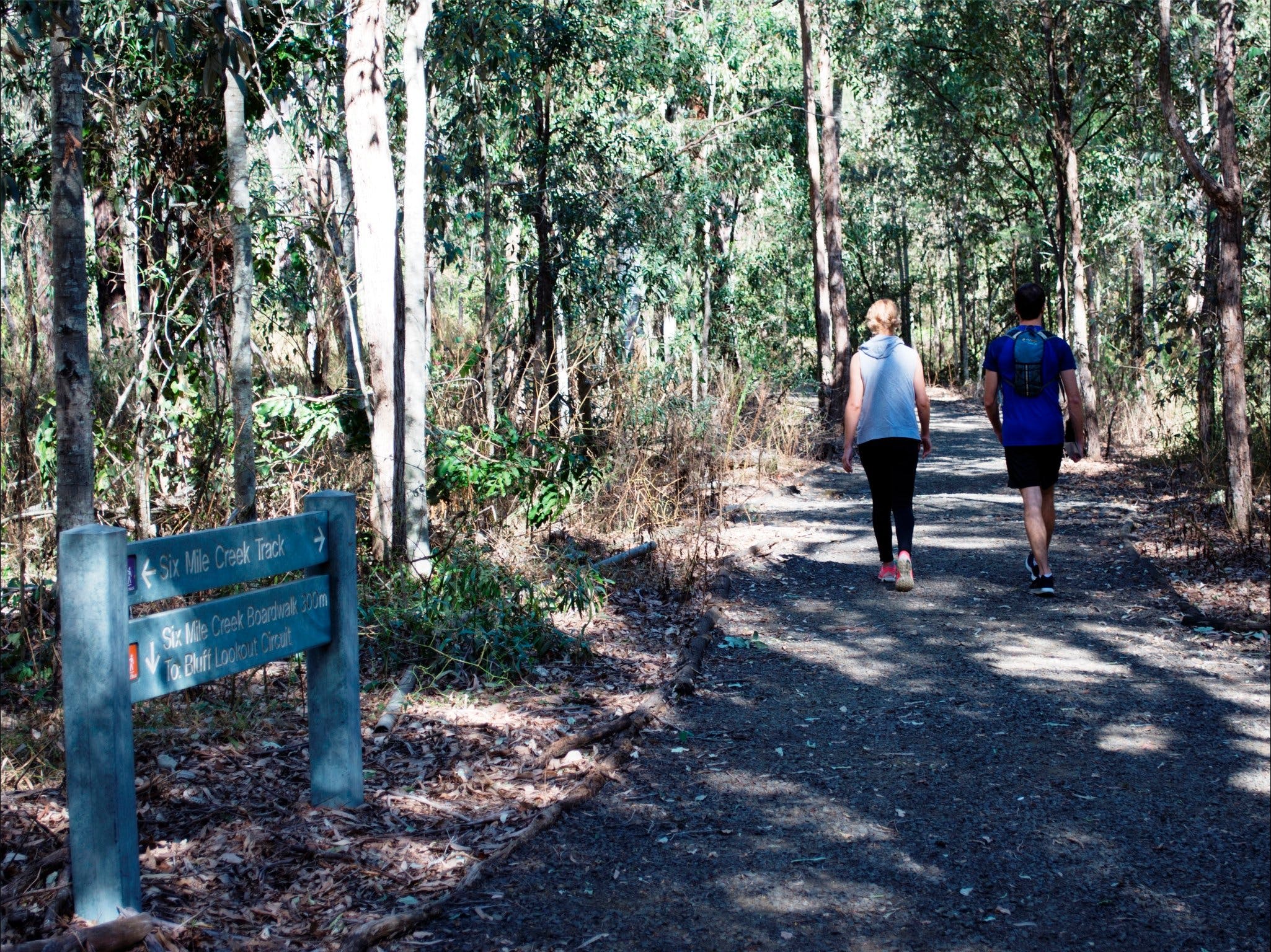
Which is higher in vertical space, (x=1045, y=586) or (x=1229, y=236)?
(x=1229, y=236)

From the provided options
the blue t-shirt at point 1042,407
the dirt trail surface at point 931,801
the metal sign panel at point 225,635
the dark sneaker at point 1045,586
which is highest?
the blue t-shirt at point 1042,407

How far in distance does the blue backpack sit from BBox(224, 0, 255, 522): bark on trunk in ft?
16.3

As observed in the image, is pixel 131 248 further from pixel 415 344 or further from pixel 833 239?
pixel 833 239

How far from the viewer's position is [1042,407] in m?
8.08

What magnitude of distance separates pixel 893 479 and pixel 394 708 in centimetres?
406

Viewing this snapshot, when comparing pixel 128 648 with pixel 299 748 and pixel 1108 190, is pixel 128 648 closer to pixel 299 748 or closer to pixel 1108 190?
pixel 299 748

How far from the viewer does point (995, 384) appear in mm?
8336

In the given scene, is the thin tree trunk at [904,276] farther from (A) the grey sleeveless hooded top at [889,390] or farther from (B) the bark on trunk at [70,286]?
(B) the bark on trunk at [70,286]

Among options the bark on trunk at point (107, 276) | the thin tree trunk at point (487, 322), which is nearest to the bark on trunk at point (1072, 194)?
the thin tree trunk at point (487, 322)

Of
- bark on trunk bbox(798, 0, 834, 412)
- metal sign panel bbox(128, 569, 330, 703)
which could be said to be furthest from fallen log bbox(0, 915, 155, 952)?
bark on trunk bbox(798, 0, 834, 412)

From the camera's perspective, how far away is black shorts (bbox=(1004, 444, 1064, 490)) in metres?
8.12

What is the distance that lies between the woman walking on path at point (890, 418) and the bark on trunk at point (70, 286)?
4.85 m

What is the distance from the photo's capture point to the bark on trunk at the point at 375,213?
26.2 ft

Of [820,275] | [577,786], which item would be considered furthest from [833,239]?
[577,786]
